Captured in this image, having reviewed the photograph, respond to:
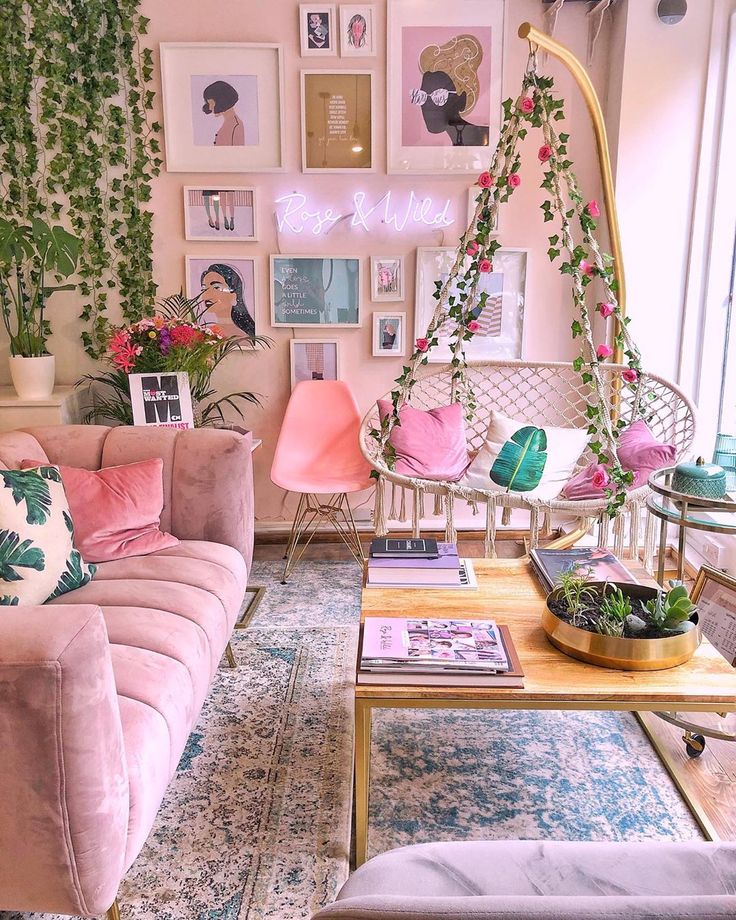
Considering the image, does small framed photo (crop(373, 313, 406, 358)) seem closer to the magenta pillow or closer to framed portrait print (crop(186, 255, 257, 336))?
the magenta pillow

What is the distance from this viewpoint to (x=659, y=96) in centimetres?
346

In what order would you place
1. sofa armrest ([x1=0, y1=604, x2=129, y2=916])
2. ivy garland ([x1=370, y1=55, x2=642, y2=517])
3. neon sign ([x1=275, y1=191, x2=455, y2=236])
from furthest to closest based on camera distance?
neon sign ([x1=275, y1=191, x2=455, y2=236]) → ivy garland ([x1=370, y1=55, x2=642, y2=517]) → sofa armrest ([x1=0, y1=604, x2=129, y2=916])

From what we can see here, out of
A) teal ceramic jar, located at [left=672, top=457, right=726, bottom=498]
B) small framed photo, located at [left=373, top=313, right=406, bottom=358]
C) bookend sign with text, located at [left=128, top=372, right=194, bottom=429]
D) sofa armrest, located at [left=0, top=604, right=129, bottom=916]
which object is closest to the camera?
sofa armrest, located at [left=0, top=604, right=129, bottom=916]

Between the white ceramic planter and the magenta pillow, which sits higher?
the white ceramic planter

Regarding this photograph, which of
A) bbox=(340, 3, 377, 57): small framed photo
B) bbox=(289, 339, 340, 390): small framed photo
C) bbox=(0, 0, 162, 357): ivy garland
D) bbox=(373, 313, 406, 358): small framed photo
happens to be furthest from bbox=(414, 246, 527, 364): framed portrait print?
bbox=(0, 0, 162, 357): ivy garland

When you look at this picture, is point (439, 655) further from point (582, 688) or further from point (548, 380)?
point (548, 380)

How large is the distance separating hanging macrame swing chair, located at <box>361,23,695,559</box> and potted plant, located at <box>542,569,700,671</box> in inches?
36.4

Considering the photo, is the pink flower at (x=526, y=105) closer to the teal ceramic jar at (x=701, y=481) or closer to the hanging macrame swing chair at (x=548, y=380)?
the hanging macrame swing chair at (x=548, y=380)

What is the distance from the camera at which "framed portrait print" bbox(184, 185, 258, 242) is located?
3.71 m

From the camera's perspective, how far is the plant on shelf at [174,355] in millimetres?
3244

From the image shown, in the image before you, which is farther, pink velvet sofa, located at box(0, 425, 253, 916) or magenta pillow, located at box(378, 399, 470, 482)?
magenta pillow, located at box(378, 399, 470, 482)

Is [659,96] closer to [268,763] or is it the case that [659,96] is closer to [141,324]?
[141,324]

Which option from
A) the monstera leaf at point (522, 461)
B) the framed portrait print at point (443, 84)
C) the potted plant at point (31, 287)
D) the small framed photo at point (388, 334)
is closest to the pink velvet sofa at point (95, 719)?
the monstera leaf at point (522, 461)

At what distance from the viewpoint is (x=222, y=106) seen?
143 inches
